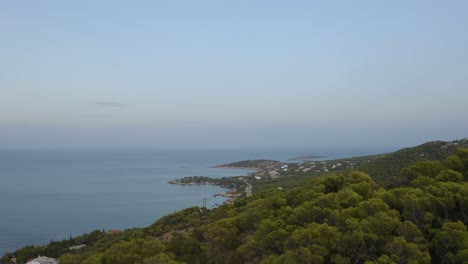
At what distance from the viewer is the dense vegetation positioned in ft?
29.0

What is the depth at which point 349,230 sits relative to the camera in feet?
31.8

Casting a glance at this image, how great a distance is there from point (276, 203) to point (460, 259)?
7124 mm

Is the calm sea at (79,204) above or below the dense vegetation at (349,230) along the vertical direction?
below

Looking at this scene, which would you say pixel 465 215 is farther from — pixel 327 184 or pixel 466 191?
pixel 327 184

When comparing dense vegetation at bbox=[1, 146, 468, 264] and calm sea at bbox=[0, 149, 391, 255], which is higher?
dense vegetation at bbox=[1, 146, 468, 264]

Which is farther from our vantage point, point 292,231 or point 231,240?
point 231,240

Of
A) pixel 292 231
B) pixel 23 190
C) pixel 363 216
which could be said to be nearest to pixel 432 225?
pixel 363 216

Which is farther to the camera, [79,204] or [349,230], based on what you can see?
[79,204]

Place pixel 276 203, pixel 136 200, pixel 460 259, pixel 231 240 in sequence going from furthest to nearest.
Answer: pixel 136 200 < pixel 276 203 < pixel 231 240 < pixel 460 259

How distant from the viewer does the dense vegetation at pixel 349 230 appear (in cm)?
883

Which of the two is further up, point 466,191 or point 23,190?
point 466,191

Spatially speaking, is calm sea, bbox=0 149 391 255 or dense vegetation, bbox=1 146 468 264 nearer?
dense vegetation, bbox=1 146 468 264

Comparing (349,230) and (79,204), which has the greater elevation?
(349,230)

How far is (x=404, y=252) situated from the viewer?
8.38 m
